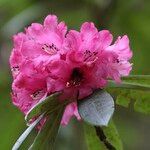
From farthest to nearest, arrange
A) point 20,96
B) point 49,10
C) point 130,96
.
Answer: point 49,10 < point 130,96 < point 20,96

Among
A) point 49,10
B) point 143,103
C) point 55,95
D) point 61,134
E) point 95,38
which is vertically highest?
point 49,10

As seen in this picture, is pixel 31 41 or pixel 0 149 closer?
pixel 31 41

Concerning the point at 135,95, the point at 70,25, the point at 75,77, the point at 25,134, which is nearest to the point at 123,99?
the point at 135,95

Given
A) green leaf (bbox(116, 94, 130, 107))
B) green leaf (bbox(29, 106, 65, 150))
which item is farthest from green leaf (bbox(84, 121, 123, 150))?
green leaf (bbox(29, 106, 65, 150))

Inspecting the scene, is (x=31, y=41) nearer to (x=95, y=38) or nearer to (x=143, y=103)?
(x=95, y=38)

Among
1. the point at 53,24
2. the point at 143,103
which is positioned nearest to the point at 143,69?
the point at 143,103

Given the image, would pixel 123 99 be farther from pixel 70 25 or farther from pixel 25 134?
pixel 70 25

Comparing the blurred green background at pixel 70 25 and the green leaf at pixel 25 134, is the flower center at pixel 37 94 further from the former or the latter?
the blurred green background at pixel 70 25

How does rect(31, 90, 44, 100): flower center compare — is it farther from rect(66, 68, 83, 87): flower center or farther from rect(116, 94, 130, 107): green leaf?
rect(116, 94, 130, 107): green leaf
